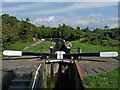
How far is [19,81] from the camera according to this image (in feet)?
26.5

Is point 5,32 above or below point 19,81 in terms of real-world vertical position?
above

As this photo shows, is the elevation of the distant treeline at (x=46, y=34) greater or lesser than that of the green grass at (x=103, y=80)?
greater

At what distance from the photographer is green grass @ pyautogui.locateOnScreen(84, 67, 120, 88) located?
23.4 ft

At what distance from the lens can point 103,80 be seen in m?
7.70

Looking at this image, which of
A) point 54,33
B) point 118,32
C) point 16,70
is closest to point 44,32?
point 54,33

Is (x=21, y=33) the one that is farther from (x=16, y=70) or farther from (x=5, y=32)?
(x=16, y=70)

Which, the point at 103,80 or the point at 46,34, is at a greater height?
the point at 46,34

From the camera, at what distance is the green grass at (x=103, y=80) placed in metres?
7.13

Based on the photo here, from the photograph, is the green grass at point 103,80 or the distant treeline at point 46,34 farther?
the distant treeline at point 46,34

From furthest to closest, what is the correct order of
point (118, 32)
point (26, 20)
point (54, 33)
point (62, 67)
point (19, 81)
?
1. point (54, 33)
2. point (26, 20)
3. point (118, 32)
4. point (62, 67)
5. point (19, 81)

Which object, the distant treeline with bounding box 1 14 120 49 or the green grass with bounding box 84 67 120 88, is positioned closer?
the green grass with bounding box 84 67 120 88

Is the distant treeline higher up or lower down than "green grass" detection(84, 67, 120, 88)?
higher up

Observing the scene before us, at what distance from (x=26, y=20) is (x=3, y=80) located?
22722 millimetres

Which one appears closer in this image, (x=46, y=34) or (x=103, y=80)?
(x=103, y=80)
